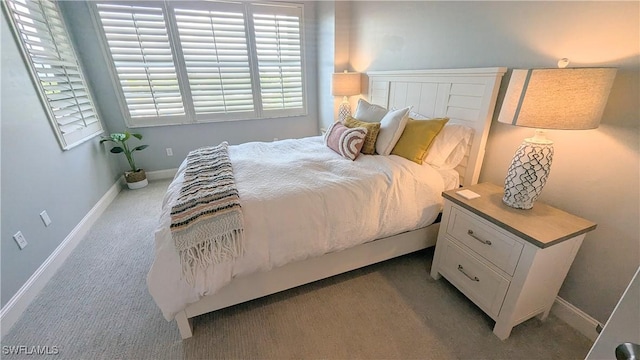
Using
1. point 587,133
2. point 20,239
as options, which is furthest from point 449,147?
point 20,239

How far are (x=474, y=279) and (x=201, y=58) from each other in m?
3.79


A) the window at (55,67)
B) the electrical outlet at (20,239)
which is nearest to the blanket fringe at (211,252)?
the electrical outlet at (20,239)

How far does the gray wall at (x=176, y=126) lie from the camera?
2.86m

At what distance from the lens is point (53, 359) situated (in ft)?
4.29

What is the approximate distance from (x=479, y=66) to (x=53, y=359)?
10.2 ft

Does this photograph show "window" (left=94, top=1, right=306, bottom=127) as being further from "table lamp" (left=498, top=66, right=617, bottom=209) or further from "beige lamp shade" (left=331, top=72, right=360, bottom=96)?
"table lamp" (left=498, top=66, right=617, bottom=209)

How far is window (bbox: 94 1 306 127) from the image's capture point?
3.00 meters

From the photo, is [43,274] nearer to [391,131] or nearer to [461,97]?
[391,131]

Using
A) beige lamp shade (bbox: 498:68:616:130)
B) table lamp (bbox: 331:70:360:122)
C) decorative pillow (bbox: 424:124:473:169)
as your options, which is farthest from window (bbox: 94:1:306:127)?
beige lamp shade (bbox: 498:68:616:130)

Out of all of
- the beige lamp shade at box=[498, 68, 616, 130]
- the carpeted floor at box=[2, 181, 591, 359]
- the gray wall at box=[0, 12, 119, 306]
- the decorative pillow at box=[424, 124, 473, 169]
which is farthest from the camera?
the decorative pillow at box=[424, 124, 473, 169]

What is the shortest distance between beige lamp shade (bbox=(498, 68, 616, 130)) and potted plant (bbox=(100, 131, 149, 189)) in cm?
384

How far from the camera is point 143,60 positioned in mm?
3104

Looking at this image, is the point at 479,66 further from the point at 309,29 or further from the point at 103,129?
the point at 103,129

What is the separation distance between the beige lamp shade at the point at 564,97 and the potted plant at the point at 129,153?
3.84 meters
